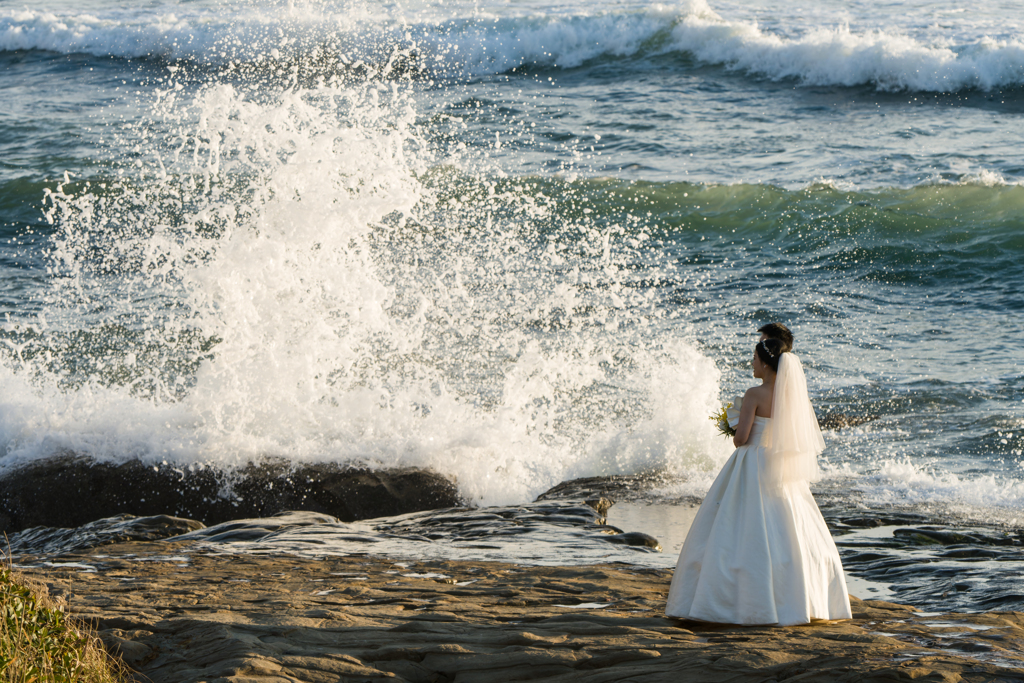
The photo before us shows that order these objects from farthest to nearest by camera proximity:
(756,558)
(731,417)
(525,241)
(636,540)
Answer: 1. (525,241)
2. (636,540)
3. (731,417)
4. (756,558)

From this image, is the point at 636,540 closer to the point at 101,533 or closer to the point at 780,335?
the point at 780,335

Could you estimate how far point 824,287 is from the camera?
546 inches

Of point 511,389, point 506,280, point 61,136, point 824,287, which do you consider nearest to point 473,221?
point 506,280

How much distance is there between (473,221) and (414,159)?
404 cm

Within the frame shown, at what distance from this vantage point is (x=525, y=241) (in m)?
16.1

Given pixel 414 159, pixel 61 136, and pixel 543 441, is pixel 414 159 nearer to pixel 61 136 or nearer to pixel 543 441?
pixel 61 136

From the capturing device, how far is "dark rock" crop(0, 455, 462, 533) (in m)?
7.38

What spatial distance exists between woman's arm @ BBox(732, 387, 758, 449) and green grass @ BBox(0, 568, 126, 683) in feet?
10.2

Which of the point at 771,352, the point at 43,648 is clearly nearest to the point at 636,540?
the point at 771,352

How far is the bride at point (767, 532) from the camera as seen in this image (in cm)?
470

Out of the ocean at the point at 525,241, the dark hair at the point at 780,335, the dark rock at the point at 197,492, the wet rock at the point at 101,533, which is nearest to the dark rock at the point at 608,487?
the ocean at the point at 525,241

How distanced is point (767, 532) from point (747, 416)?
2.00ft

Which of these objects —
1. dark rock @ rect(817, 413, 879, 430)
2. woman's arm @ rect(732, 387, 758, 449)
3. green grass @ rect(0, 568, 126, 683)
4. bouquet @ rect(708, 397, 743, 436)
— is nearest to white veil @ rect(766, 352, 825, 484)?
woman's arm @ rect(732, 387, 758, 449)

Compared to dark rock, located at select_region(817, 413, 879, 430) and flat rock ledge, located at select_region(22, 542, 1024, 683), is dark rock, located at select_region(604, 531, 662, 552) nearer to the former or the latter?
flat rock ledge, located at select_region(22, 542, 1024, 683)
